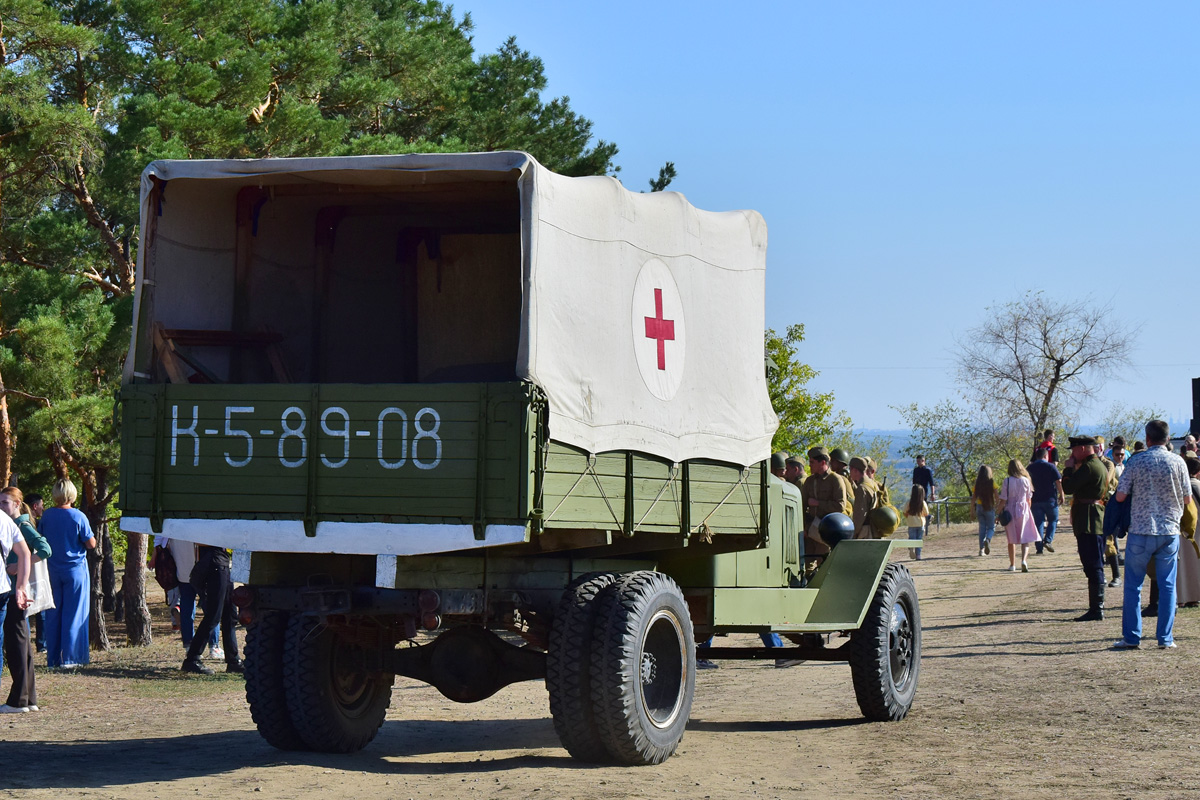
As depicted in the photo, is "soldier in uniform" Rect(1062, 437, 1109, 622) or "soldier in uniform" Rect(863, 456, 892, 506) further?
"soldier in uniform" Rect(863, 456, 892, 506)

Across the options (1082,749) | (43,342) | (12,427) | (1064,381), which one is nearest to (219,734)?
(1082,749)

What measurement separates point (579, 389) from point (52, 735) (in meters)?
4.44

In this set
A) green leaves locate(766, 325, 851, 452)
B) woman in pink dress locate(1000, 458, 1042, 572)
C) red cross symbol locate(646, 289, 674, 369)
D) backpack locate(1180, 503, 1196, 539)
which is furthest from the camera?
green leaves locate(766, 325, 851, 452)

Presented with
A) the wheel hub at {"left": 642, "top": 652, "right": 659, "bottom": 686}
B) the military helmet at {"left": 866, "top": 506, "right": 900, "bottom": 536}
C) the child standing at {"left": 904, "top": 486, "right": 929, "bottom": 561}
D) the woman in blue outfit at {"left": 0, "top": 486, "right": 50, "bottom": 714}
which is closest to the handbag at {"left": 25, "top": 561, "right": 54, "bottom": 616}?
the woman in blue outfit at {"left": 0, "top": 486, "right": 50, "bottom": 714}

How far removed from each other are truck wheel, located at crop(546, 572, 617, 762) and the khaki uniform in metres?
7.75

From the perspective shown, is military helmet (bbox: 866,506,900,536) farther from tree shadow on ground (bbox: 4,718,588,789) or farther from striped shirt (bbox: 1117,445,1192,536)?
tree shadow on ground (bbox: 4,718,588,789)

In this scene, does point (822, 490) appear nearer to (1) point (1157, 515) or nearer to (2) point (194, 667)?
(1) point (1157, 515)

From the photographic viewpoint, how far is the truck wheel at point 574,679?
7.67 metres

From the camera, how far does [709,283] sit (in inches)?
351

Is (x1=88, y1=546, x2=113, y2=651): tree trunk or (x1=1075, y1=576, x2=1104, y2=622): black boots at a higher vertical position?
(x1=1075, y1=576, x2=1104, y2=622): black boots

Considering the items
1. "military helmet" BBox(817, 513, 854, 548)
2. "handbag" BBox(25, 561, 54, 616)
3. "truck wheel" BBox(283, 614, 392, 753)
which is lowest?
"truck wheel" BBox(283, 614, 392, 753)

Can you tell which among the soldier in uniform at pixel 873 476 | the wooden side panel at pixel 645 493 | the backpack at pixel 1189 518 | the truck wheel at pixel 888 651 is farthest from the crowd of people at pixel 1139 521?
the wooden side panel at pixel 645 493

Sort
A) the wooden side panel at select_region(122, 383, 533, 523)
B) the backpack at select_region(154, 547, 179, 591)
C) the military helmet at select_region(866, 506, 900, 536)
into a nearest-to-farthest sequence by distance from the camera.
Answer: the wooden side panel at select_region(122, 383, 533, 523) → the military helmet at select_region(866, 506, 900, 536) → the backpack at select_region(154, 547, 179, 591)

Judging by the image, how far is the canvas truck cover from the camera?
7508 mm
